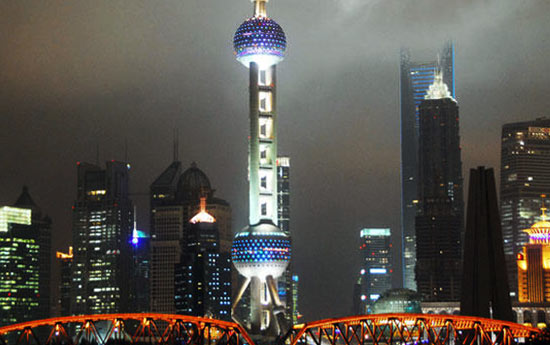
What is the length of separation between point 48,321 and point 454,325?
41.7 metres

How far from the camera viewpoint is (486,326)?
127875mm

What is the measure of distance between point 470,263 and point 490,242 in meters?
3.28

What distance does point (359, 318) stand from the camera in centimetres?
12812

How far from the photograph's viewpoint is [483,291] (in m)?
142

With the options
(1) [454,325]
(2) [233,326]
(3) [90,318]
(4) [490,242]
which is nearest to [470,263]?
(4) [490,242]

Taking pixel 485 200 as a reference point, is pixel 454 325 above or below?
below

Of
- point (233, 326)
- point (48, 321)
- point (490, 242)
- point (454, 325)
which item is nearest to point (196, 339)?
point (233, 326)

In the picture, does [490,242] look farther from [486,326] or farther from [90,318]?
[90,318]

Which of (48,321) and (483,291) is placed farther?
(483,291)

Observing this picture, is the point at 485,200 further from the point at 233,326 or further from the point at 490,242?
the point at 233,326

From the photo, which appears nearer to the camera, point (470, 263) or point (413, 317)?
point (413, 317)

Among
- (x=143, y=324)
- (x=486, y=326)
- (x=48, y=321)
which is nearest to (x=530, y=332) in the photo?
(x=486, y=326)

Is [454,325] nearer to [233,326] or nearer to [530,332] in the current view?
[530,332]

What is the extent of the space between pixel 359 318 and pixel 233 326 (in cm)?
1280
